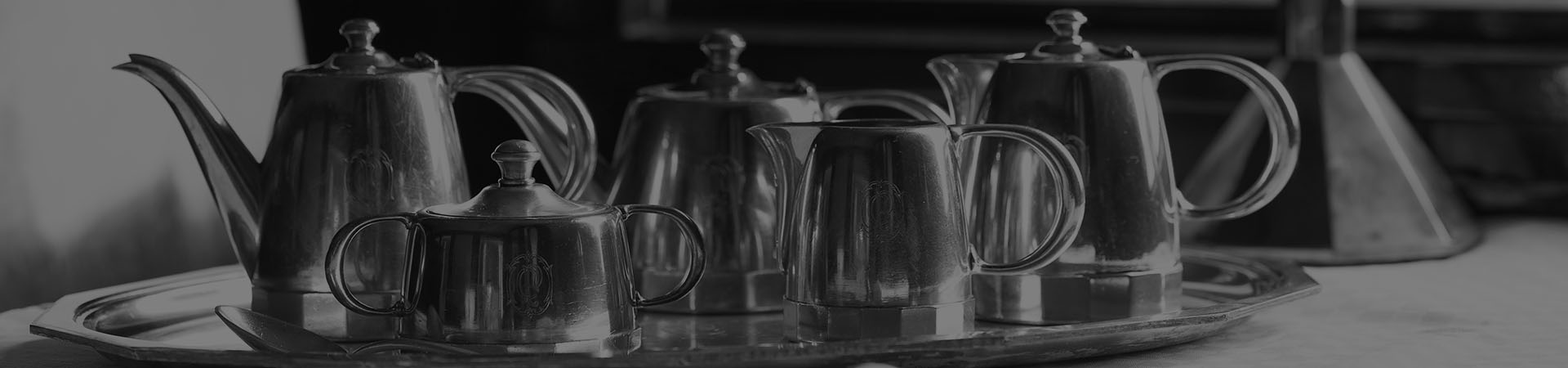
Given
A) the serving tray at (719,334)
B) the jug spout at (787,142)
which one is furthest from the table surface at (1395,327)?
the jug spout at (787,142)

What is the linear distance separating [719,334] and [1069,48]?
0.18 m

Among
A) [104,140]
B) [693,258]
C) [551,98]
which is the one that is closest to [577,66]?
[104,140]

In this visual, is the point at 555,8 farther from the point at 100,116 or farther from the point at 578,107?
the point at 578,107

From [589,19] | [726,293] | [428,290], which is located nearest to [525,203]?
[428,290]

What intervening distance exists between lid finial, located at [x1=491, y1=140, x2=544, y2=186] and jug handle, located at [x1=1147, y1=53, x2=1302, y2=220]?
0.27 metres

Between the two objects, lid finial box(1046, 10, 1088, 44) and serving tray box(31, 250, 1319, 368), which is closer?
→ serving tray box(31, 250, 1319, 368)

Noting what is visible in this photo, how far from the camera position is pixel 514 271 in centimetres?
54

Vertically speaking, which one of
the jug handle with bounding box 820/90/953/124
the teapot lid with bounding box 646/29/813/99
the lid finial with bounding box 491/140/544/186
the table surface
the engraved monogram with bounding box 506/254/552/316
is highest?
the teapot lid with bounding box 646/29/813/99

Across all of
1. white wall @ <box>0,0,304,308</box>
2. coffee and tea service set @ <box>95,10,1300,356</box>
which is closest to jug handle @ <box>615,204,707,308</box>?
coffee and tea service set @ <box>95,10,1300,356</box>

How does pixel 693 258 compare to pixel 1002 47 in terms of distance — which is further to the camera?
pixel 1002 47

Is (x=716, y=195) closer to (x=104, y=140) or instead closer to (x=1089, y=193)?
(x=1089, y=193)

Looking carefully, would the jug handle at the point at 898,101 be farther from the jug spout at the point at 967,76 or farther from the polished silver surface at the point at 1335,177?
the polished silver surface at the point at 1335,177

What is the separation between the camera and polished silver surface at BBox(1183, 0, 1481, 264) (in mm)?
884

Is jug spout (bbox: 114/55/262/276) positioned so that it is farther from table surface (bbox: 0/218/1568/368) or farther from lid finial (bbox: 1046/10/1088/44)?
lid finial (bbox: 1046/10/1088/44)
